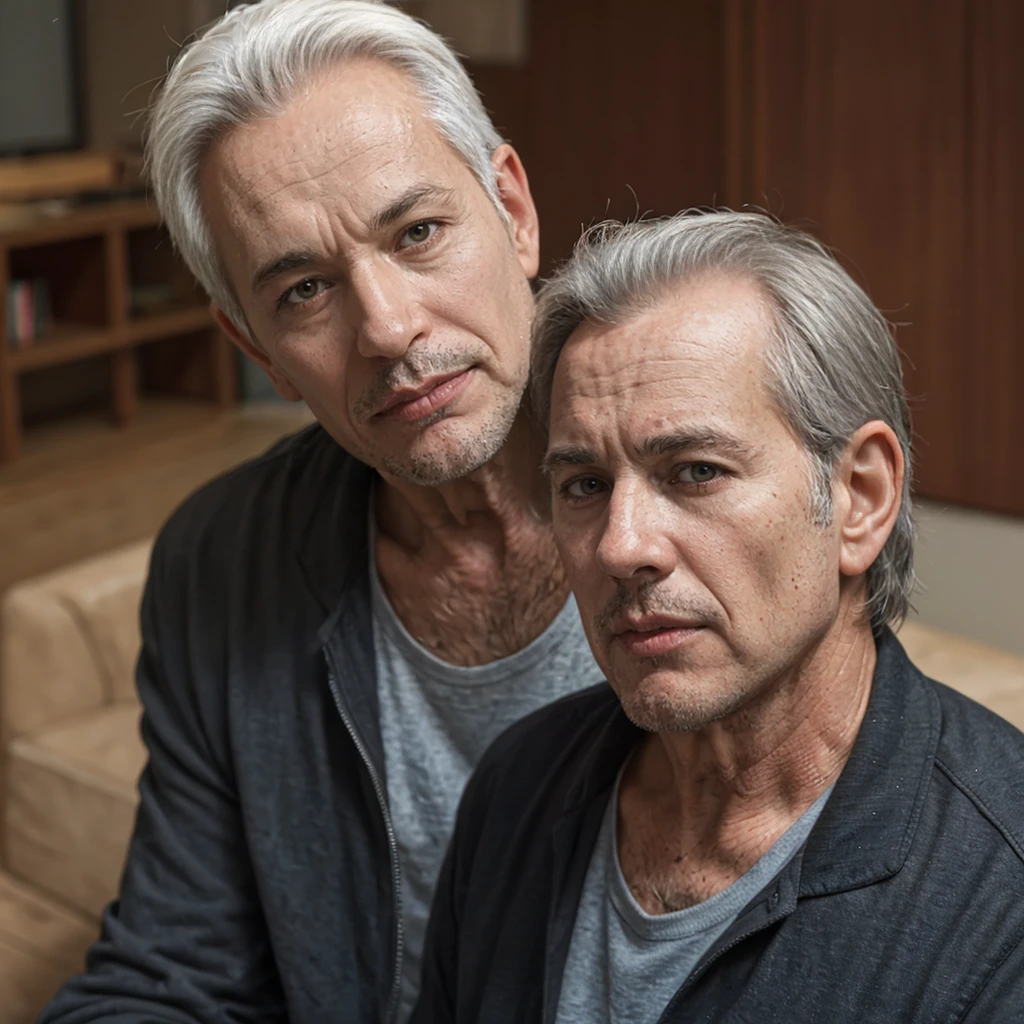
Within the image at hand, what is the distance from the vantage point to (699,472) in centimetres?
108

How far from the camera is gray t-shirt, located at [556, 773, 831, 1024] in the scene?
3.70 feet

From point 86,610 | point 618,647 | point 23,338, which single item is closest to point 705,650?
point 618,647

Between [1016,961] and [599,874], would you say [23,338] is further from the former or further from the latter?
[1016,961]

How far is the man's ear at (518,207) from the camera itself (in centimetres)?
155

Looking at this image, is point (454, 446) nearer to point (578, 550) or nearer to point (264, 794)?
point (578, 550)

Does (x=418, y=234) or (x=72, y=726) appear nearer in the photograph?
(x=418, y=234)

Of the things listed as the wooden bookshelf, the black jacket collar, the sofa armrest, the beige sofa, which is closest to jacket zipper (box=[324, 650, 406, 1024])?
the black jacket collar

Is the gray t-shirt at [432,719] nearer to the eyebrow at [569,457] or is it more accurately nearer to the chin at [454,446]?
the chin at [454,446]

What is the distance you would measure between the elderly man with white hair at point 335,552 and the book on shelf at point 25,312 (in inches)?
124

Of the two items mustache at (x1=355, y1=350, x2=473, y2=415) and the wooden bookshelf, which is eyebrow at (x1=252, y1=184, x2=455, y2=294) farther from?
the wooden bookshelf

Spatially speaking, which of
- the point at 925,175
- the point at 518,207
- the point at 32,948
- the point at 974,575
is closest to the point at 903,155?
the point at 925,175

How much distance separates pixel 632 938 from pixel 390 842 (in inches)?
16.3

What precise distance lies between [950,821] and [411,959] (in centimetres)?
73

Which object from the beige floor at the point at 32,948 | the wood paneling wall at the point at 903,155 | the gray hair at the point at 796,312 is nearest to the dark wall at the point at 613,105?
the wood paneling wall at the point at 903,155
